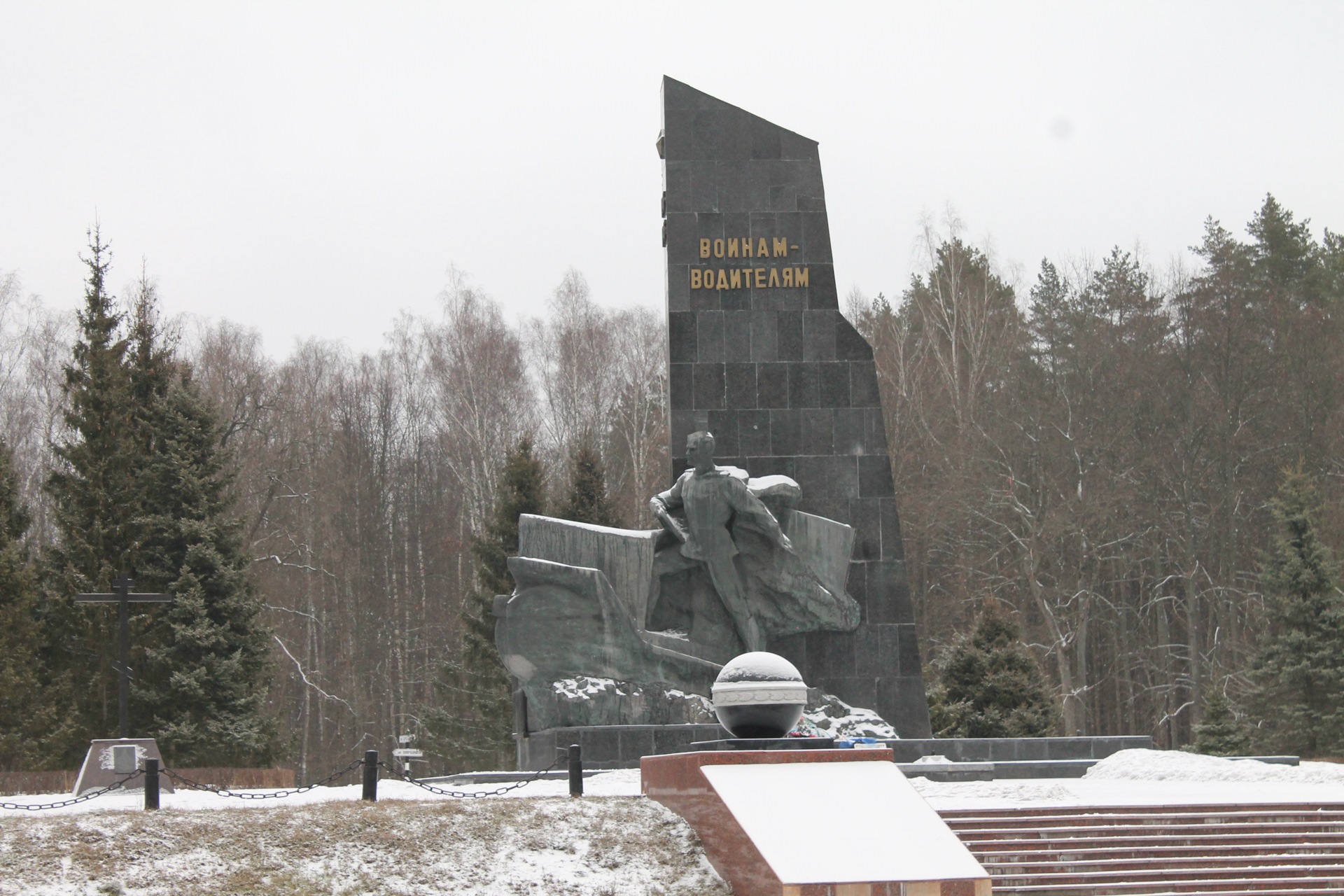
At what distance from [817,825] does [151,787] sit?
4.54m

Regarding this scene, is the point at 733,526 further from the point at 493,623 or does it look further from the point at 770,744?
the point at 493,623

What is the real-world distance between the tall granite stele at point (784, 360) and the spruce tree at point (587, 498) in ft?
26.6

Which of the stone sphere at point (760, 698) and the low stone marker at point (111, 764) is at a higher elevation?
the stone sphere at point (760, 698)

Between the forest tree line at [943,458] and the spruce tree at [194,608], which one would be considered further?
the forest tree line at [943,458]

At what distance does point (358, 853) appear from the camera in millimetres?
9688

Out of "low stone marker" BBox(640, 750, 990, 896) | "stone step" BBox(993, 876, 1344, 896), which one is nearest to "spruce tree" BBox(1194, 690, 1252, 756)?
"stone step" BBox(993, 876, 1344, 896)

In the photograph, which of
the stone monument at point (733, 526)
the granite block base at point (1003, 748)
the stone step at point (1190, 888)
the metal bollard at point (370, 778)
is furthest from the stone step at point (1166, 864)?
→ the granite block base at point (1003, 748)

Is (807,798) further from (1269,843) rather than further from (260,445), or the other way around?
(260,445)

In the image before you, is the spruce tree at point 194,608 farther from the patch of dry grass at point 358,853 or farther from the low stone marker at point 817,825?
the low stone marker at point 817,825

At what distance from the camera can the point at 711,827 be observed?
9898 mm

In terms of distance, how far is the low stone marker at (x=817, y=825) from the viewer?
887 cm

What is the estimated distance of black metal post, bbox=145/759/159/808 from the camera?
10.6 meters

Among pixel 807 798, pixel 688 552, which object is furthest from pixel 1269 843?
pixel 688 552

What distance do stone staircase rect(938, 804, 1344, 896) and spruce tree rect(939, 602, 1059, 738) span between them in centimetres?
957
